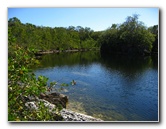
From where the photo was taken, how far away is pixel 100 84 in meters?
9.86

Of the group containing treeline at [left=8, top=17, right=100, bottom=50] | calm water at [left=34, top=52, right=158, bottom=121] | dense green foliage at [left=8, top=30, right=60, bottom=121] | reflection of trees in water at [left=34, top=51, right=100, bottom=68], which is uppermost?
treeline at [left=8, top=17, right=100, bottom=50]

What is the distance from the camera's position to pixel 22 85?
2957 mm

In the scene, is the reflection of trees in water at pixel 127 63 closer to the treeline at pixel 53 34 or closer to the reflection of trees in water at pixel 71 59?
the reflection of trees in water at pixel 71 59

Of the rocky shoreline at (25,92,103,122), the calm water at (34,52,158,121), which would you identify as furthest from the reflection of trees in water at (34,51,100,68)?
the rocky shoreline at (25,92,103,122)

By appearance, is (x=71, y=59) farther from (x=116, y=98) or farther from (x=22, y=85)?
(x=22, y=85)

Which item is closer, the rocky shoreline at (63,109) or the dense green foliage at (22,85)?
the dense green foliage at (22,85)

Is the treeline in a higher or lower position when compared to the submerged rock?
higher

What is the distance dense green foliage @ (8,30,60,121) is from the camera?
9.41 ft

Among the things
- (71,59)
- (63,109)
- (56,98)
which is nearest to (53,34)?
(71,59)

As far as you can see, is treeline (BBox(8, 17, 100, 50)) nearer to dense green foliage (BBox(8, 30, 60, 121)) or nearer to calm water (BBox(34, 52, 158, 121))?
dense green foliage (BBox(8, 30, 60, 121))

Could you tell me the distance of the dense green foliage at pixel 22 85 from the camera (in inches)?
113

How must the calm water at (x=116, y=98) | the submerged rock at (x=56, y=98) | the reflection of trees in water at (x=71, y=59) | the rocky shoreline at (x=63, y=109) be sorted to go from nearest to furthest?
the rocky shoreline at (x=63, y=109), the calm water at (x=116, y=98), the submerged rock at (x=56, y=98), the reflection of trees in water at (x=71, y=59)

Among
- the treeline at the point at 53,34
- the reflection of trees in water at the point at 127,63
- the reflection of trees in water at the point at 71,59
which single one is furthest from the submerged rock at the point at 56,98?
the reflection of trees in water at the point at 71,59
